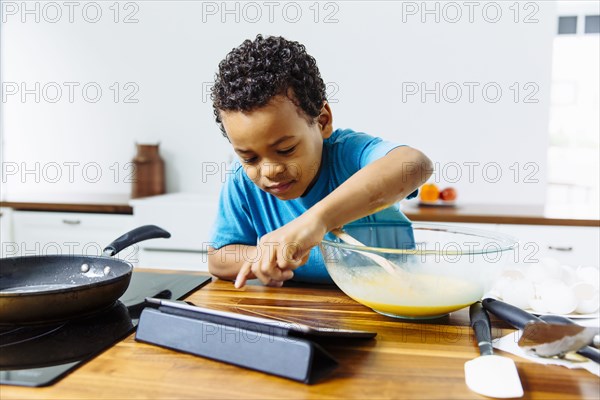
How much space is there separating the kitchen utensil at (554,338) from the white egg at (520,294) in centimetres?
20

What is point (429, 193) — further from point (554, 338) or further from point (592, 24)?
point (554, 338)

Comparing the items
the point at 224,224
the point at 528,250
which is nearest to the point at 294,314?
the point at 224,224

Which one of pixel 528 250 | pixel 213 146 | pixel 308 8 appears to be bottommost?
pixel 528 250

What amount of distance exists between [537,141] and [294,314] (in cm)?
203

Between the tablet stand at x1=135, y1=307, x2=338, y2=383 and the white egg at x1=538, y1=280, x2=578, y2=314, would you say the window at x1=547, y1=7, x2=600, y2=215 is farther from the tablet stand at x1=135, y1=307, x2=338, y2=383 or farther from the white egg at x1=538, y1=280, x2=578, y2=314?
the tablet stand at x1=135, y1=307, x2=338, y2=383

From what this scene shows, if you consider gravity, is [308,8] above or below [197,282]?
above

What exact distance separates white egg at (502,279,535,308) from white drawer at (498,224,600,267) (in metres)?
1.21

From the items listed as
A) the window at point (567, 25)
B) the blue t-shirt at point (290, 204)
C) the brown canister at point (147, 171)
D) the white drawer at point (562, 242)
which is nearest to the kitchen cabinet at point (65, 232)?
the brown canister at point (147, 171)

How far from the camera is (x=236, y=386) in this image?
579 mm

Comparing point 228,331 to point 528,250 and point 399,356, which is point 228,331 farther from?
point 528,250

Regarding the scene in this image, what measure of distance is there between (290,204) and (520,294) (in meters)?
0.54

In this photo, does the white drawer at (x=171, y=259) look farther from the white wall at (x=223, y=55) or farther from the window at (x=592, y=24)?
the window at (x=592, y=24)

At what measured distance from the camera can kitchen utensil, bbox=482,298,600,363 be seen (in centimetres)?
64

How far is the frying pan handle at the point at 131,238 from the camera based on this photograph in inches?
37.7
